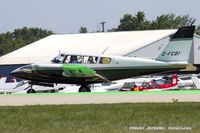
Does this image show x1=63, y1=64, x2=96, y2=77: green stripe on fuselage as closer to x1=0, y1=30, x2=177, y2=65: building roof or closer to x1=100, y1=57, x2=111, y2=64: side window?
x1=100, y1=57, x2=111, y2=64: side window

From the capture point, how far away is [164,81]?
43781 mm

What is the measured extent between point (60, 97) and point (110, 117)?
736cm

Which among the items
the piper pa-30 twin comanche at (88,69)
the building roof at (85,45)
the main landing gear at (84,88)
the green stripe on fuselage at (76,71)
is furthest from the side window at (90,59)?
the building roof at (85,45)

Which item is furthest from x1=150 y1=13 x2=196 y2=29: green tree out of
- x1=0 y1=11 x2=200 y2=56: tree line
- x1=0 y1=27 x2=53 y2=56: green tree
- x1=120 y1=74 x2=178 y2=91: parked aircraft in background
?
x1=120 y1=74 x2=178 y2=91: parked aircraft in background

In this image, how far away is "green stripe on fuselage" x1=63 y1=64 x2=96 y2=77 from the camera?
85.3 feet

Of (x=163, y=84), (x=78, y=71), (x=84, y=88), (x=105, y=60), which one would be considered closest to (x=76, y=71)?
(x=78, y=71)

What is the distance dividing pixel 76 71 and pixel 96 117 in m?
11.6

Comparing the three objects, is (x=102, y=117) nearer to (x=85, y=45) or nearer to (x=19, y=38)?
(x=85, y=45)

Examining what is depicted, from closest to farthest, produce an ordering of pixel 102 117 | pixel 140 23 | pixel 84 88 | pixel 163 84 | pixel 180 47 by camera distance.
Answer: pixel 102 117, pixel 84 88, pixel 180 47, pixel 163 84, pixel 140 23

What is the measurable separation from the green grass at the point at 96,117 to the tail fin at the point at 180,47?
992cm

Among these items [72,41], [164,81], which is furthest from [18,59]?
[164,81]

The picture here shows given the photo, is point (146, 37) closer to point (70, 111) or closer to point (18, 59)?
point (18, 59)

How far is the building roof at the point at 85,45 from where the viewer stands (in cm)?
6275

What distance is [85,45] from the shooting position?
67.1 m
